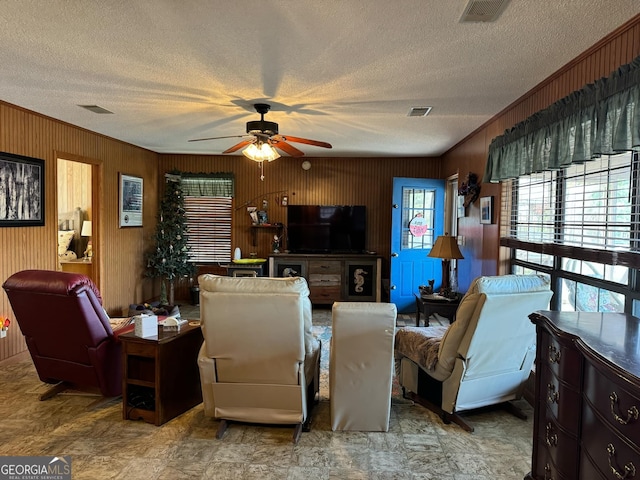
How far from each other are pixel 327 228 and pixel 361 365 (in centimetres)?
417

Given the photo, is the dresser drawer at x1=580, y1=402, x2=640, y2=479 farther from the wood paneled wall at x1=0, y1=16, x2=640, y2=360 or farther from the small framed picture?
the small framed picture

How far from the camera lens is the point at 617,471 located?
1.31m

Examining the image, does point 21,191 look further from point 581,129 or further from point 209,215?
point 581,129

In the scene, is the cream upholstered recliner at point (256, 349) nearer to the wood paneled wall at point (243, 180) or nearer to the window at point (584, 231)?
the wood paneled wall at point (243, 180)

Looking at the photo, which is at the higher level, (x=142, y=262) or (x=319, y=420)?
(x=142, y=262)

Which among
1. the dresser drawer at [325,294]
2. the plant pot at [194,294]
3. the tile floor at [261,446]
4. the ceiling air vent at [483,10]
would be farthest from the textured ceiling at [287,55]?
the plant pot at [194,294]

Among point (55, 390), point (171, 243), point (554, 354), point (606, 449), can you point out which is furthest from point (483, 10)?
A: point (171, 243)

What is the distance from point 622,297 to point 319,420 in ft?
6.90

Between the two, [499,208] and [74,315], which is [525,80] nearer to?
[499,208]

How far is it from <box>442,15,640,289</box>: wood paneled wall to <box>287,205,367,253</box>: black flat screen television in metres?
1.65

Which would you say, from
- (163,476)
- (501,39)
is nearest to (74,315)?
(163,476)

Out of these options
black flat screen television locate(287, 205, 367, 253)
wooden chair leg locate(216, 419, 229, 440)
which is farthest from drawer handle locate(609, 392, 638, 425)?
black flat screen television locate(287, 205, 367, 253)

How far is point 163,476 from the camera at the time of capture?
2.23 metres

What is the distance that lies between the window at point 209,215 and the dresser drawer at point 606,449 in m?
6.08
